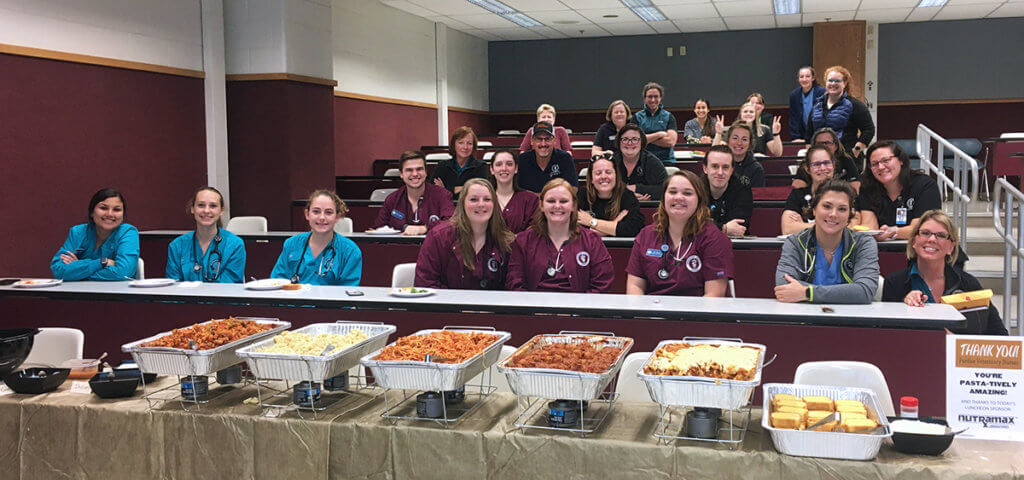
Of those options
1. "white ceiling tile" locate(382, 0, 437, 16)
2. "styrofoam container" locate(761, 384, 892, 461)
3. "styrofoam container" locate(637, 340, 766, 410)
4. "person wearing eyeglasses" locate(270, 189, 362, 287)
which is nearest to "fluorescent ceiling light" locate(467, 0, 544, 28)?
"white ceiling tile" locate(382, 0, 437, 16)

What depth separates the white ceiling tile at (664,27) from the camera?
13.6 meters

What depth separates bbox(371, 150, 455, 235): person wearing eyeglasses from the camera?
5.93 meters

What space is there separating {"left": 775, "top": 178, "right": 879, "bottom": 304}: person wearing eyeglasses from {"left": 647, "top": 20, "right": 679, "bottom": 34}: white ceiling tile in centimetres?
1039

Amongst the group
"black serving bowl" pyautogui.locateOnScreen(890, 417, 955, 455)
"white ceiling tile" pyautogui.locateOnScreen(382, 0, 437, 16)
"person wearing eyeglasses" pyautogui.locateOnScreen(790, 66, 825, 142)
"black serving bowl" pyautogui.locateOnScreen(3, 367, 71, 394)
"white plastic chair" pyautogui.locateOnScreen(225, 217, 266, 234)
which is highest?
"white ceiling tile" pyautogui.locateOnScreen(382, 0, 437, 16)

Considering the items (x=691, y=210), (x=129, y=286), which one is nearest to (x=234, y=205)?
(x=129, y=286)

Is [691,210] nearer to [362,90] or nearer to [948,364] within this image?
[948,364]

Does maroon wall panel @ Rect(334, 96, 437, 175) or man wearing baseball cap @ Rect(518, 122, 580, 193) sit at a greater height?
maroon wall panel @ Rect(334, 96, 437, 175)

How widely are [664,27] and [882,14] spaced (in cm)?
339

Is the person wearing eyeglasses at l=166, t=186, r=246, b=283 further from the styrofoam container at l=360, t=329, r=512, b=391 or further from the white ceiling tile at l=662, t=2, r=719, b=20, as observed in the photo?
the white ceiling tile at l=662, t=2, r=719, b=20

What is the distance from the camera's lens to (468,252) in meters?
4.22

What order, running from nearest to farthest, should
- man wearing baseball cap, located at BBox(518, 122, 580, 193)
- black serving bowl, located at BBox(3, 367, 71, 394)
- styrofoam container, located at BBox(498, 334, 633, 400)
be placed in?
1. styrofoam container, located at BBox(498, 334, 633, 400)
2. black serving bowl, located at BBox(3, 367, 71, 394)
3. man wearing baseball cap, located at BBox(518, 122, 580, 193)

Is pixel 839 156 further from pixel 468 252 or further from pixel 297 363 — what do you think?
pixel 297 363

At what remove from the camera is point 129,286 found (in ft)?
13.0

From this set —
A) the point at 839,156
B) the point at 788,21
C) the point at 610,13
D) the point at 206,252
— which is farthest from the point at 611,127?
the point at 788,21
